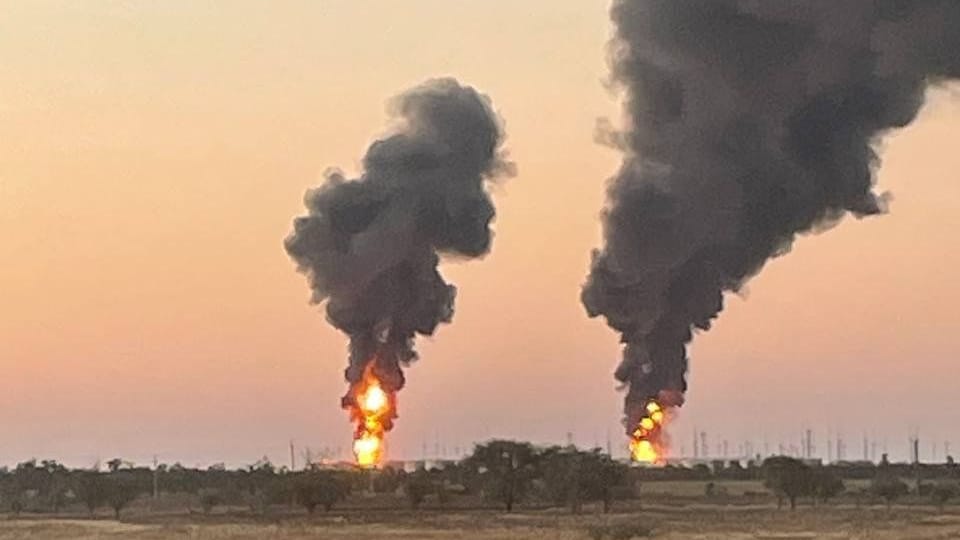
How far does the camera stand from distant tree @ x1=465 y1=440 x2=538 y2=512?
129 metres

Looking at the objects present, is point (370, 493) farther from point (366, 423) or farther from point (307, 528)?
point (307, 528)

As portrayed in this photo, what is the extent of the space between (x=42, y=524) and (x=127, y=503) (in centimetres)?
3390

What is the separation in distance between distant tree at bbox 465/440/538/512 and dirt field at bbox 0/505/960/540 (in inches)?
656

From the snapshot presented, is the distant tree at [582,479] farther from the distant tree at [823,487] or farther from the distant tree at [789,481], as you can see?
the distant tree at [823,487]

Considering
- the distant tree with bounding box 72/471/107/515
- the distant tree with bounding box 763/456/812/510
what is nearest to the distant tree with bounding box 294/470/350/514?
the distant tree with bounding box 72/471/107/515

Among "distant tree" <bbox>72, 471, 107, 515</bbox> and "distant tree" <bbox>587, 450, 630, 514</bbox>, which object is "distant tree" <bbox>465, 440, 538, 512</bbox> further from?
"distant tree" <bbox>72, 471, 107, 515</bbox>

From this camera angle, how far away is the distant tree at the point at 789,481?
132 m

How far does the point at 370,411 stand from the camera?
12706cm

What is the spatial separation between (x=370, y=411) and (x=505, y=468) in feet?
54.6

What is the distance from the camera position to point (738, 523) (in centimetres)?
9200

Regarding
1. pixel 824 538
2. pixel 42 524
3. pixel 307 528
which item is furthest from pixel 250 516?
pixel 824 538

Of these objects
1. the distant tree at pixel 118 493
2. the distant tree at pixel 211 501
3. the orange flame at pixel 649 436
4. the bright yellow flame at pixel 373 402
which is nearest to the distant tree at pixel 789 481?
the orange flame at pixel 649 436

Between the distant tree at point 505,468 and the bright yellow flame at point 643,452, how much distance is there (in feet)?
27.4

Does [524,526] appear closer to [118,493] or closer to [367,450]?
[367,450]
